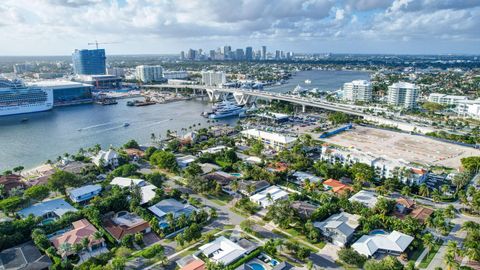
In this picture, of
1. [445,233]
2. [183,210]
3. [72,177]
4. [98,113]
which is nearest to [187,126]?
[98,113]

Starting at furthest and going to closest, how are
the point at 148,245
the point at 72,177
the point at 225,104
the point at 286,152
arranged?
the point at 225,104, the point at 286,152, the point at 72,177, the point at 148,245

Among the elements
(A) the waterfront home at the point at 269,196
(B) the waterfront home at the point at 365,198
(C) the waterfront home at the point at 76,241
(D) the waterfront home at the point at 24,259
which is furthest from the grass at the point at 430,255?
(D) the waterfront home at the point at 24,259

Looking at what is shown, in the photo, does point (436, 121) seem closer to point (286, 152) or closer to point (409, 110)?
point (409, 110)

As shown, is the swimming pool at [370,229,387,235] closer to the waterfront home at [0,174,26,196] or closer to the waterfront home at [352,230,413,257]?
the waterfront home at [352,230,413,257]

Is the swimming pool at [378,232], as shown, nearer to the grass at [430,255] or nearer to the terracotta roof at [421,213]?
the grass at [430,255]

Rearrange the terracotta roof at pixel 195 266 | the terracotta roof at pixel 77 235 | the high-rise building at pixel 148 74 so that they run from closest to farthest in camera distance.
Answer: the terracotta roof at pixel 195 266 < the terracotta roof at pixel 77 235 < the high-rise building at pixel 148 74

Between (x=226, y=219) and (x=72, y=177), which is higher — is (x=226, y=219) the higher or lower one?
the lower one

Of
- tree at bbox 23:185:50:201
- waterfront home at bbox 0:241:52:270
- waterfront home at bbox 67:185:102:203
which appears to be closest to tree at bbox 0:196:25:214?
tree at bbox 23:185:50:201
